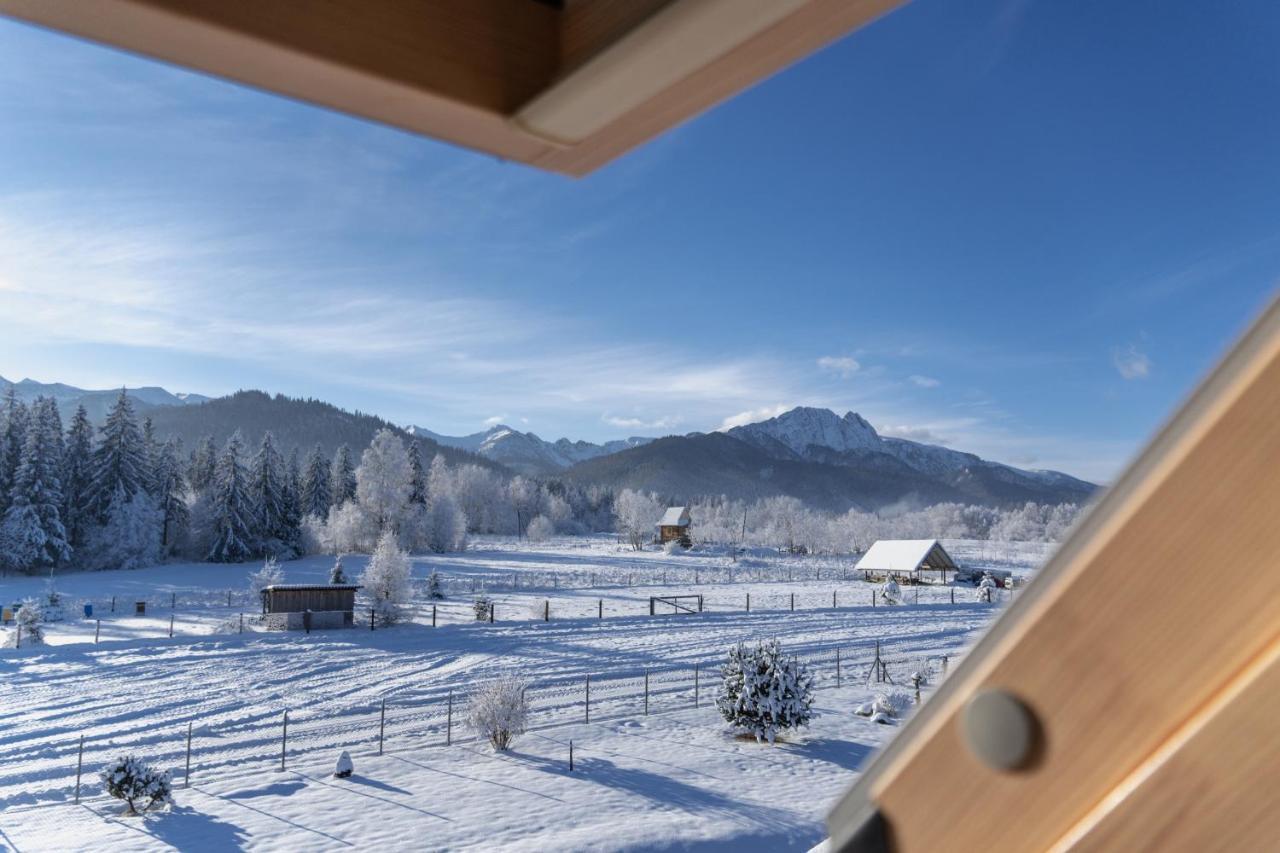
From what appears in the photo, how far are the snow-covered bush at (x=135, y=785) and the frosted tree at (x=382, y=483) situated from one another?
33.3 meters

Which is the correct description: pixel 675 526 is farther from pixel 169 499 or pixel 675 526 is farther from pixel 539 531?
pixel 169 499

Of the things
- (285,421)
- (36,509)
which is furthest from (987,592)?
(285,421)

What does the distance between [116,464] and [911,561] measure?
3973 centimetres

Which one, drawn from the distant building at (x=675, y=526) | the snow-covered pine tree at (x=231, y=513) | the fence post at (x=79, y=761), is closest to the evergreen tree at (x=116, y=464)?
the snow-covered pine tree at (x=231, y=513)

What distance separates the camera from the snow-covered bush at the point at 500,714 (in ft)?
39.9

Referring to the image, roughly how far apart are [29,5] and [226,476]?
148 ft

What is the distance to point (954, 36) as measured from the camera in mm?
3369

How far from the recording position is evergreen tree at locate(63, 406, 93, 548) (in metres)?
37.4

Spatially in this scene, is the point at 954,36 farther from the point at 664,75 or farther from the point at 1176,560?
the point at 1176,560

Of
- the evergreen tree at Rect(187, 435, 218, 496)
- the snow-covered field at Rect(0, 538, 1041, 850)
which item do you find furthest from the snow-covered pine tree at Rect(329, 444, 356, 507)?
the snow-covered field at Rect(0, 538, 1041, 850)

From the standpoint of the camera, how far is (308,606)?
22.5 meters

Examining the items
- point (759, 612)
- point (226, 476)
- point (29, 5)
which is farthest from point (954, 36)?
point (226, 476)

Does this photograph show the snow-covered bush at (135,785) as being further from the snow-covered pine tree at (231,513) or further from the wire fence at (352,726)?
the snow-covered pine tree at (231,513)

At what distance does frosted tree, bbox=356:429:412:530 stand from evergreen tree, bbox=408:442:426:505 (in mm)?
1585
